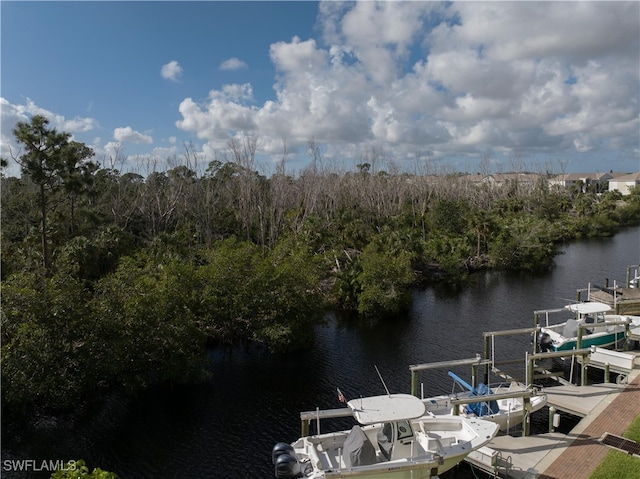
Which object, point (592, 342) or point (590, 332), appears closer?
point (592, 342)

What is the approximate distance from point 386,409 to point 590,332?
16.7m

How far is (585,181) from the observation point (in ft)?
547

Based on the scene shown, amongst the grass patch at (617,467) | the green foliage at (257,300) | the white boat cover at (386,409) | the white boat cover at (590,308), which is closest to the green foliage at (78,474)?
the white boat cover at (386,409)

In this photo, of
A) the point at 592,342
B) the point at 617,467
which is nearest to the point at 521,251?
the point at 592,342

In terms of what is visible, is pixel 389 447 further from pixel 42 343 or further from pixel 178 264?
pixel 178 264

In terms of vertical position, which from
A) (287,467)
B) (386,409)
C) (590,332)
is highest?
(386,409)

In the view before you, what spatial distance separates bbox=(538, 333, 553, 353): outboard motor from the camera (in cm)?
2561

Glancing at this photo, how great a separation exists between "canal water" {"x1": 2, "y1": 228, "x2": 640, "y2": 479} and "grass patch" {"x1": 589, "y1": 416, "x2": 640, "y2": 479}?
4.53 metres

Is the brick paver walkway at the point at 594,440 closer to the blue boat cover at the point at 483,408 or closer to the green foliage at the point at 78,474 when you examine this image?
the blue boat cover at the point at 483,408

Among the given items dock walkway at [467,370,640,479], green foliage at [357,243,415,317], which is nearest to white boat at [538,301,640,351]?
dock walkway at [467,370,640,479]

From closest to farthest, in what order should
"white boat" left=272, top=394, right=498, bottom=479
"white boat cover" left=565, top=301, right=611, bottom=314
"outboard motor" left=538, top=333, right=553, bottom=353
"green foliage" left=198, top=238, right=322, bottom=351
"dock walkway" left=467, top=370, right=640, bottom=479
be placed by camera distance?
"white boat" left=272, top=394, right=498, bottom=479
"dock walkway" left=467, top=370, right=640, bottom=479
"outboard motor" left=538, top=333, right=553, bottom=353
"white boat cover" left=565, top=301, right=611, bottom=314
"green foliage" left=198, top=238, right=322, bottom=351

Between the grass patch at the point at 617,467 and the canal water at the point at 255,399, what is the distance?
4.53 metres

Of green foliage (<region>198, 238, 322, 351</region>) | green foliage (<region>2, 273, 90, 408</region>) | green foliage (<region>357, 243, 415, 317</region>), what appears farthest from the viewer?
green foliage (<region>357, 243, 415, 317</region>)

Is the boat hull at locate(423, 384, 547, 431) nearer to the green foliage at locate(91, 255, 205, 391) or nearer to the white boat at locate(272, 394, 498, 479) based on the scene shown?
the white boat at locate(272, 394, 498, 479)
